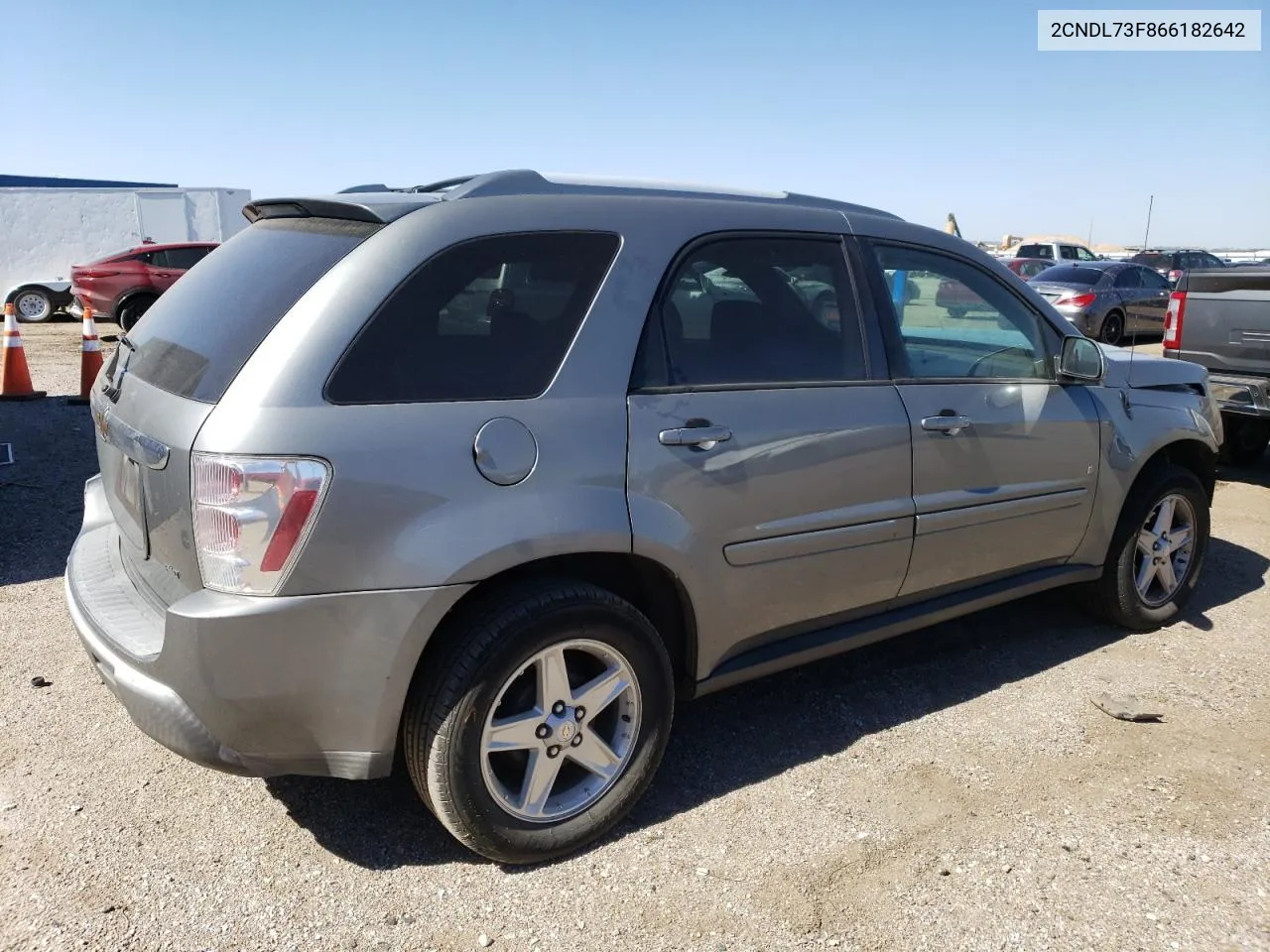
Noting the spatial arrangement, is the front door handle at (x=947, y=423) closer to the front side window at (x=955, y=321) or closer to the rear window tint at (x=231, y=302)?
the front side window at (x=955, y=321)

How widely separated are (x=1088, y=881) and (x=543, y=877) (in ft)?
4.91

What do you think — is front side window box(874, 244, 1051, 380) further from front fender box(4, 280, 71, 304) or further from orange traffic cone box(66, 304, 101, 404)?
front fender box(4, 280, 71, 304)

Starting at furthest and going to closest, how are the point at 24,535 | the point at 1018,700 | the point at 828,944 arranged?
the point at 24,535
the point at 1018,700
the point at 828,944

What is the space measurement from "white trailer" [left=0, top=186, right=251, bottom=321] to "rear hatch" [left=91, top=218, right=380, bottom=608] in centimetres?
1931

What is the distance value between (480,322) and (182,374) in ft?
2.59

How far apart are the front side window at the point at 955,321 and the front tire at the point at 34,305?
19554 millimetres

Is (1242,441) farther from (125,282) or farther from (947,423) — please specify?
(125,282)

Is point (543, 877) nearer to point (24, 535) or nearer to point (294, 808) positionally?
point (294, 808)

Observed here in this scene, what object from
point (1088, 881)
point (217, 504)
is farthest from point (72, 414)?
point (1088, 881)

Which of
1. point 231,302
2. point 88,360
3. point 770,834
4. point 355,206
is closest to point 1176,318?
point 770,834

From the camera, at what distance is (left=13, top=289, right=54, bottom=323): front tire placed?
1864cm

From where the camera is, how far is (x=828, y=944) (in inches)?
97.1

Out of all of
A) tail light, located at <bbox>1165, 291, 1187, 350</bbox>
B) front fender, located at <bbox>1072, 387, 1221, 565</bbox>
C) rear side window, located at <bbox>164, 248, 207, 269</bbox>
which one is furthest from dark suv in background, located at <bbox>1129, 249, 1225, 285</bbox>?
front fender, located at <bbox>1072, 387, 1221, 565</bbox>

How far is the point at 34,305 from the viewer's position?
18.9 metres
